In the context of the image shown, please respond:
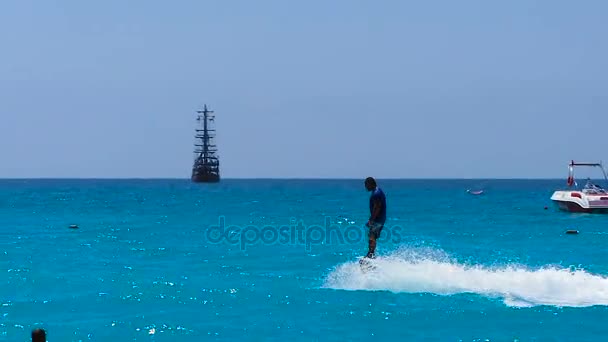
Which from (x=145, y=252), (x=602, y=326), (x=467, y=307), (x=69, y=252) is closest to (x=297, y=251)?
(x=145, y=252)

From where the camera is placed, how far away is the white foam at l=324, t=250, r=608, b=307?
19156 millimetres

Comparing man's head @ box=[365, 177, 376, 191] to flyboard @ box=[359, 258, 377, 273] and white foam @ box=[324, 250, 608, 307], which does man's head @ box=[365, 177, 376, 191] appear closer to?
flyboard @ box=[359, 258, 377, 273]

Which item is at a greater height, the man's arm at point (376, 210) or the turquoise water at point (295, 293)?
the man's arm at point (376, 210)

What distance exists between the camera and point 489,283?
820 inches

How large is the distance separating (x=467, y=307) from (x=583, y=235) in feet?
95.0

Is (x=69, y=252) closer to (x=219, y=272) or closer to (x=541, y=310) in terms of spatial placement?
(x=219, y=272)

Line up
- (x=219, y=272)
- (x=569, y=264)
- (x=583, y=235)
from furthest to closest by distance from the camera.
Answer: (x=583, y=235)
(x=569, y=264)
(x=219, y=272)

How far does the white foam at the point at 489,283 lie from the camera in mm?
19156

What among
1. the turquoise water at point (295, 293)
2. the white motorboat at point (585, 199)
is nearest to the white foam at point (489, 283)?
the turquoise water at point (295, 293)

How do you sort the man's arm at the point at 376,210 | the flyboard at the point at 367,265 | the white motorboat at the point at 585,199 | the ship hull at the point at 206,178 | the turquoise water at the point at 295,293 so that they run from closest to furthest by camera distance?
the turquoise water at the point at 295,293 → the man's arm at the point at 376,210 → the flyboard at the point at 367,265 → the white motorboat at the point at 585,199 → the ship hull at the point at 206,178

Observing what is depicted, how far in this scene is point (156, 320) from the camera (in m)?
17.3

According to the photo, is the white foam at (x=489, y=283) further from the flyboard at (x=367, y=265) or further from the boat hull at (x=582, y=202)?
the boat hull at (x=582, y=202)

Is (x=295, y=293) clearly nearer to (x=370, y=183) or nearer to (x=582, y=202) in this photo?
(x=370, y=183)

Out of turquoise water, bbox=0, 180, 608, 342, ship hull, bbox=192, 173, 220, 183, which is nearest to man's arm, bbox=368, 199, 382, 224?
turquoise water, bbox=0, 180, 608, 342
